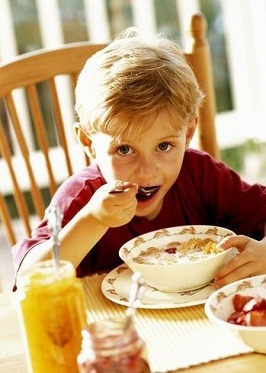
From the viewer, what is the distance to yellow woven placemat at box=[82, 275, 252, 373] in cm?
91

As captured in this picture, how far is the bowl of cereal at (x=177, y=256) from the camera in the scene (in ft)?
3.59

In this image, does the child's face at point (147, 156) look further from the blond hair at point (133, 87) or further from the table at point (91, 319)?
the table at point (91, 319)

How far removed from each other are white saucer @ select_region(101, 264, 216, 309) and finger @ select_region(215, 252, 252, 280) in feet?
0.09

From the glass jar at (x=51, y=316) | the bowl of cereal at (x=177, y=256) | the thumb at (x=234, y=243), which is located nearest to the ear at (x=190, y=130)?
the bowl of cereal at (x=177, y=256)

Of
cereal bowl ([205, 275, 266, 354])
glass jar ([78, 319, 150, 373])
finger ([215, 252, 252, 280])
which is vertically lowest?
finger ([215, 252, 252, 280])

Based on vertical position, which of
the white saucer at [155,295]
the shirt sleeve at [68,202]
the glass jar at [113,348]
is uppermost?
the glass jar at [113,348]

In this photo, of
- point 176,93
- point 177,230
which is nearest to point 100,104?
point 176,93

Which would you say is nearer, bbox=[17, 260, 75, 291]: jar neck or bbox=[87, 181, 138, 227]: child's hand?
bbox=[17, 260, 75, 291]: jar neck

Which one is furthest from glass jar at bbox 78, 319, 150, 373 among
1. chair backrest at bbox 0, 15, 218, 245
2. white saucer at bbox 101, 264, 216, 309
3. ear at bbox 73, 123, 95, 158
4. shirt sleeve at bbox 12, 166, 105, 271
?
chair backrest at bbox 0, 15, 218, 245

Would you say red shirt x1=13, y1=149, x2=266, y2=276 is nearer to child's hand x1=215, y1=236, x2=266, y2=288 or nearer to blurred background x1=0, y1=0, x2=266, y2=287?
child's hand x1=215, y1=236, x2=266, y2=288

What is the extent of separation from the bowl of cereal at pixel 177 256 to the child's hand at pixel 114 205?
69 millimetres

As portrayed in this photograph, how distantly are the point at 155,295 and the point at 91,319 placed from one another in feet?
0.37

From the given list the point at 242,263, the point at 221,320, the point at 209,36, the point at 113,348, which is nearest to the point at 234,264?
the point at 242,263

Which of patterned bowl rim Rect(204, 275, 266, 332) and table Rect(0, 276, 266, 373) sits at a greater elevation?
patterned bowl rim Rect(204, 275, 266, 332)
